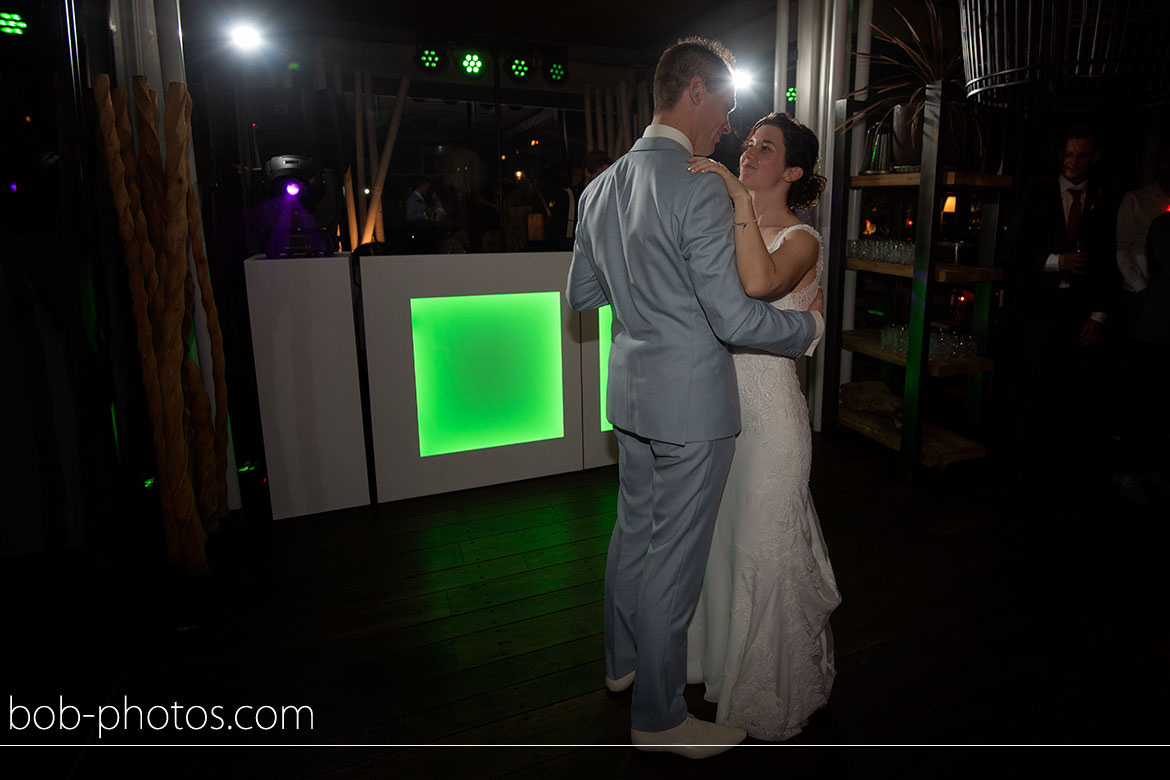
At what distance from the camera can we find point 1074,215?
11.4 feet

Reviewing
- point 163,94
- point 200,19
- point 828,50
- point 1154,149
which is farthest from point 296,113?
point 1154,149

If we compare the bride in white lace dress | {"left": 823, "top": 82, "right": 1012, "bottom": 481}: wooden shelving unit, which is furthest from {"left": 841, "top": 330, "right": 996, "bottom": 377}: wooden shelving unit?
the bride in white lace dress

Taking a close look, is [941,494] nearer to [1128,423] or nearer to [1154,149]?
[1128,423]

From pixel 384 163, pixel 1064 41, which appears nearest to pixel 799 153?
pixel 1064 41

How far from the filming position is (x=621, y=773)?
5.74 ft

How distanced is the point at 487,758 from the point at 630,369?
1.07 m

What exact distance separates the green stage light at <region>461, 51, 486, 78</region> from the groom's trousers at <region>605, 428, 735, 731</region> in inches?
249

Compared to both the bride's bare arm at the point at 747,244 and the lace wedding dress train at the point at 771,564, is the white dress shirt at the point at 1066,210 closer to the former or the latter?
the lace wedding dress train at the point at 771,564

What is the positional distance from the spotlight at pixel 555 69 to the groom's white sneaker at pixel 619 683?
668 centimetres

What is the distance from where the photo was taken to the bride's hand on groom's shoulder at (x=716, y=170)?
59.9 inches

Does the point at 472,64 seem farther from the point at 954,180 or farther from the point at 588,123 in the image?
the point at 954,180

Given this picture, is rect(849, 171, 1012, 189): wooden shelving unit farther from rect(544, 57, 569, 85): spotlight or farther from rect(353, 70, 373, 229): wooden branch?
rect(353, 70, 373, 229): wooden branch

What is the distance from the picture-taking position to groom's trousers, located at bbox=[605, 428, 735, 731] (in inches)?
65.6

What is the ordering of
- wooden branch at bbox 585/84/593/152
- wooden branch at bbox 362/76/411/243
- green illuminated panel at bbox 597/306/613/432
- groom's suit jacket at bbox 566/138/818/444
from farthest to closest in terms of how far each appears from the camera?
wooden branch at bbox 585/84/593/152, wooden branch at bbox 362/76/411/243, green illuminated panel at bbox 597/306/613/432, groom's suit jacket at bbox 566/138/818/444
